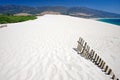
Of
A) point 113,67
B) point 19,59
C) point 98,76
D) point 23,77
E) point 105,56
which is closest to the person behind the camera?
Result: point 23,77

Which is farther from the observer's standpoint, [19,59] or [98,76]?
[19,59]

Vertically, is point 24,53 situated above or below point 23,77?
below

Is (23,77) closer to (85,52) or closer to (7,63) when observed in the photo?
(7,63)

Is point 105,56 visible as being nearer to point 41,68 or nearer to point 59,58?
point 59,58

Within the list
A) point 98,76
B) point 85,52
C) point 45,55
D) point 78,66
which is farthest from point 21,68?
point 85,52

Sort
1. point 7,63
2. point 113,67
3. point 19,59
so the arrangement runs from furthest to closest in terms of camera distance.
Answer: point 113,67
point 19,59
point 7,63

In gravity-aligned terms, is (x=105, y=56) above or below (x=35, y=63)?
below

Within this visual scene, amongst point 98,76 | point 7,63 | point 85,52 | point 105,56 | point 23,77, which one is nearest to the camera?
point 23,77

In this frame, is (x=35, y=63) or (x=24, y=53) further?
(x=24, y=53)

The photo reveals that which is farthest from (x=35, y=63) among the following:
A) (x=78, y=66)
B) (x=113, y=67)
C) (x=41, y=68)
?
(x=113, y=67)
